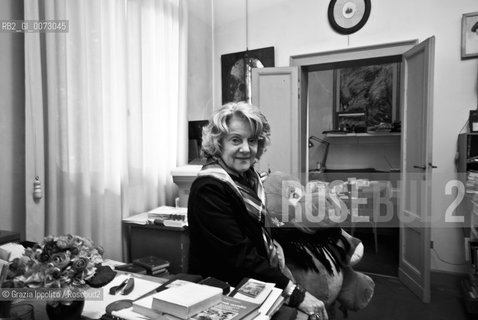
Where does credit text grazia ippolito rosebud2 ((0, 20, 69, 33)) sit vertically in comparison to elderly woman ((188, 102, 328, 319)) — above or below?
above

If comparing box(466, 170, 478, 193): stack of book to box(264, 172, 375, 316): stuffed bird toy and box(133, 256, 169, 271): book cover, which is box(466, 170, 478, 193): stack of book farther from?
box(133, 256, 169, 271): book cover

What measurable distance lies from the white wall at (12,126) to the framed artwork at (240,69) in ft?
8.19

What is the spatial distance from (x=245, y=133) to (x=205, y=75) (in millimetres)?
2608

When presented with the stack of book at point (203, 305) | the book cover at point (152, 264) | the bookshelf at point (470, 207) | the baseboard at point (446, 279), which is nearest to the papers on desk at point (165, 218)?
the book cover at point (152, 264)

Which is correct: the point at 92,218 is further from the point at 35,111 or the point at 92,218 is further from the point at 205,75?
the point at 205,75

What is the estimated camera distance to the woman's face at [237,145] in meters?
1.40

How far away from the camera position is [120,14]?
228 cm

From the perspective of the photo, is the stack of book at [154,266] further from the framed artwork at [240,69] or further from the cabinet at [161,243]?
the framed artwork at [240,69]

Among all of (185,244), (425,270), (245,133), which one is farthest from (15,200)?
(425,270)

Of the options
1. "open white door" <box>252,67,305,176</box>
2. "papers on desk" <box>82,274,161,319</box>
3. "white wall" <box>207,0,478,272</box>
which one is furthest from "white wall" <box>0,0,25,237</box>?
"white wall" <box>207,0,478,272</box>

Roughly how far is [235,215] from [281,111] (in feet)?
7.80

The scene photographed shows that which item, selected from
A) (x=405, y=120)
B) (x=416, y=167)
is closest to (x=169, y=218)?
(x=416, y=167)

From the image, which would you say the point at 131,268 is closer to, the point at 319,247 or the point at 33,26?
the point at 319,247

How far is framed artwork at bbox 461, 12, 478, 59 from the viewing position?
285 centimetres
